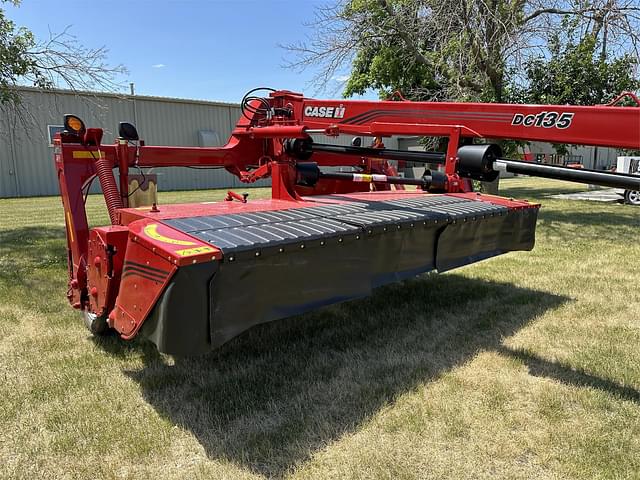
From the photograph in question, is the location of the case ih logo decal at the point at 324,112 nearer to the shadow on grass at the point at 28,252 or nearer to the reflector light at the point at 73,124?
the reflector light at the point at 73,124

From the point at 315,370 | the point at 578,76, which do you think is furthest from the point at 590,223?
the point at 315,370

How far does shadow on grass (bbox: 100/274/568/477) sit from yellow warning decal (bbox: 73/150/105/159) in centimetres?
128

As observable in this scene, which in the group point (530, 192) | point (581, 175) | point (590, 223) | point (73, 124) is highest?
point (73, 124)

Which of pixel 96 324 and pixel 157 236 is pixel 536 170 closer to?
pixel 157 236

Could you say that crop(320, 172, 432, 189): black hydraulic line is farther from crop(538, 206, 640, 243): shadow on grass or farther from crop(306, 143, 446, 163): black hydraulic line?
crop(538, 206, 640, 243): shadow on grass

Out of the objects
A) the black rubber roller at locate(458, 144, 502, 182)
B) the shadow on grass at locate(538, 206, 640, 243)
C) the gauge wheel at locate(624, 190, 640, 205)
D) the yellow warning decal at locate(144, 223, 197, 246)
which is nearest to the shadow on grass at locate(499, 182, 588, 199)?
the gauge wheel at locate(624, 190, 640, 205)

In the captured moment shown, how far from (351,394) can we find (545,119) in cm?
189

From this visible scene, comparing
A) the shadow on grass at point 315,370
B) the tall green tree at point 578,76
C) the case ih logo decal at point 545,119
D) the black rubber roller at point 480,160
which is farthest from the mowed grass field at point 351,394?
the tall green tree at point 578,76

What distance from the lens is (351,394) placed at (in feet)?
8.96

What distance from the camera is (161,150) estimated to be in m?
4.08

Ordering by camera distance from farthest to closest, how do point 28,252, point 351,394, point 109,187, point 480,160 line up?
1. point 28,252
2. point 109,187
3. point 480,160
4. point 351,394

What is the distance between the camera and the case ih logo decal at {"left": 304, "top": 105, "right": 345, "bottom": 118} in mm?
3955

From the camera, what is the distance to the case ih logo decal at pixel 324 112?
396 cm

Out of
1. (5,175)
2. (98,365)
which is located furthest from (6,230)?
(5,175)
